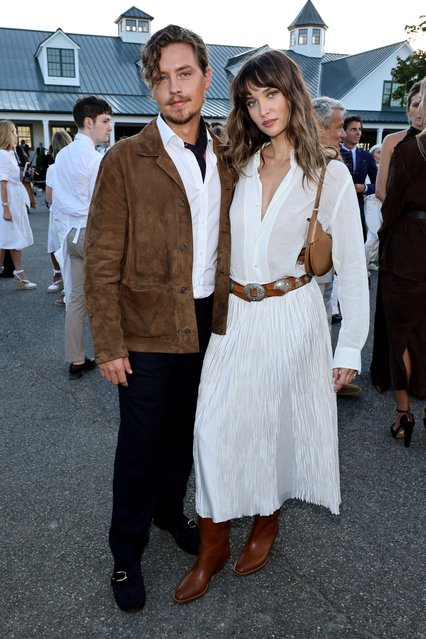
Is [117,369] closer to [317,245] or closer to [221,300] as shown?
[221,300]

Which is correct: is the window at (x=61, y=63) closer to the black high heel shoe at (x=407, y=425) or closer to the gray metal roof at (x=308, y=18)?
the gray metal roof at (x=308, y=18)

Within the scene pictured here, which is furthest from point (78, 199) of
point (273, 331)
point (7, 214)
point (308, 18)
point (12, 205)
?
point (308, 18)

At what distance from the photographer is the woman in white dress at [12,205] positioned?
7777mm

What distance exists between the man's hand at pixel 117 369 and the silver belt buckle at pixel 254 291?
21.6 inches

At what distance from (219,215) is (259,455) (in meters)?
1.00

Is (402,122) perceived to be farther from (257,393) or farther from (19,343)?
(257,393)

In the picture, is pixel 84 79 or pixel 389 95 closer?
pixel 84 79

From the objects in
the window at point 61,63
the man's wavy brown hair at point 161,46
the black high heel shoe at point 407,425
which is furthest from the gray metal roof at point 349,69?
the man's wavy brown hair at point 161,46

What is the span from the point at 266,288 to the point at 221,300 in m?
0.19

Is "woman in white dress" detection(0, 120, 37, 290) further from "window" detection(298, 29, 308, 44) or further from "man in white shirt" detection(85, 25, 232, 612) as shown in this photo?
"window" detection(298, 29, 308, 44)

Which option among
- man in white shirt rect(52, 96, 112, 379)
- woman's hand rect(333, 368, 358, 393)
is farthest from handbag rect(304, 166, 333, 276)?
man in white shirt rect(52, 96, 112, 379)

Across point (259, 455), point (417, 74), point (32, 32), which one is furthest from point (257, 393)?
point (32, 32)

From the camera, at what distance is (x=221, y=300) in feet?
7.78

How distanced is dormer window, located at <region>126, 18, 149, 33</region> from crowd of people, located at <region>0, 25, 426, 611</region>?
35.2 meters
